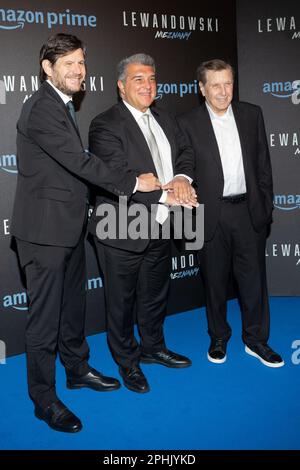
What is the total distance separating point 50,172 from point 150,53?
6.78ft

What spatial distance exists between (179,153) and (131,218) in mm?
565

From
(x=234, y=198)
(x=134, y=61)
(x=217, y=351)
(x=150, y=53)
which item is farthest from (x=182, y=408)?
(x=150, y=53)

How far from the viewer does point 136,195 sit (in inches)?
134

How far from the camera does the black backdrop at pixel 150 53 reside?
4.06 meters

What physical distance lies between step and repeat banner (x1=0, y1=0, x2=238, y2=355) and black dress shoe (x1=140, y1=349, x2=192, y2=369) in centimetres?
87

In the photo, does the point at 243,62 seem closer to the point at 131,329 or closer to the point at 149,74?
the point at 149,74

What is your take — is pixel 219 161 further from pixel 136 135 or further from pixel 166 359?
pixel 166 359

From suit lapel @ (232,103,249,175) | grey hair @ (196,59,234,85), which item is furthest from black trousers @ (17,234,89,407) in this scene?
grey hair @ (196,59,234,85)

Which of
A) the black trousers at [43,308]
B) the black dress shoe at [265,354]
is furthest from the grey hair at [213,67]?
the black dress shoe at [265,354]

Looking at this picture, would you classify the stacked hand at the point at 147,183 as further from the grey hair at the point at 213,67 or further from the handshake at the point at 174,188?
the grey hair at the point at 213,67

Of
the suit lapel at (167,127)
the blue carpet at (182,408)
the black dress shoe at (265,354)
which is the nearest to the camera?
the blue carpet at (182,408)

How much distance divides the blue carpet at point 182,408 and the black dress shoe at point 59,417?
38 mm

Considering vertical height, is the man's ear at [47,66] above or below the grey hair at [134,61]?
below

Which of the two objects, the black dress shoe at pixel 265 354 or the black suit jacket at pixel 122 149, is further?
the black dress shoe at pixel 265 354
